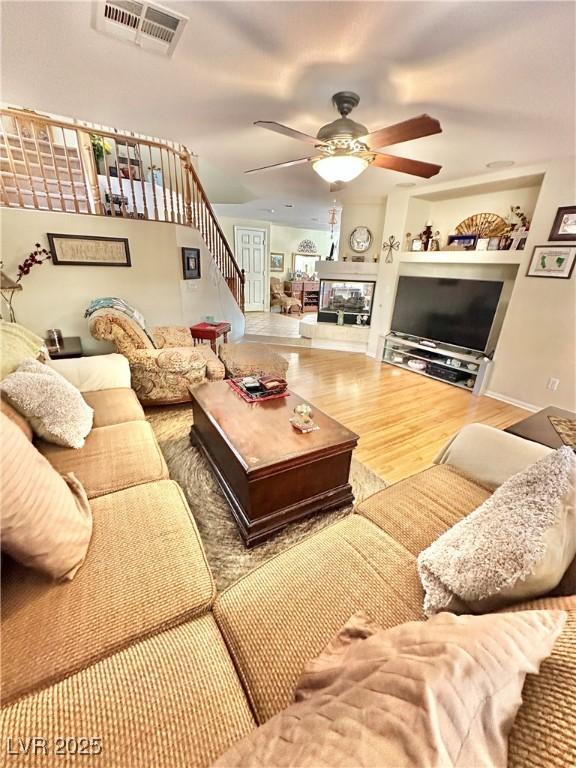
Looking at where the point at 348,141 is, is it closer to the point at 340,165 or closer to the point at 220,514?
the point at 340,165

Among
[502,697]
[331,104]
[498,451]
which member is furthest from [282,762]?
[331,104]

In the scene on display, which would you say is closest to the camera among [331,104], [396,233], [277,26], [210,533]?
[277,26]

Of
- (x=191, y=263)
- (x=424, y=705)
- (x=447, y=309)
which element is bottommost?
(x=424, y=705)

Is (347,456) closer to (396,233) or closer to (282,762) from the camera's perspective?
(282,762)

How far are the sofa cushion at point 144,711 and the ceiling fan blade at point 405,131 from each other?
2.27m

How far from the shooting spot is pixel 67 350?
2996 millimetres

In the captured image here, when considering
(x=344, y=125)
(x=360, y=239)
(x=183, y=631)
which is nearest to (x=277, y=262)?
(x=360, y=239)

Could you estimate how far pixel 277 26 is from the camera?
55.0 inches

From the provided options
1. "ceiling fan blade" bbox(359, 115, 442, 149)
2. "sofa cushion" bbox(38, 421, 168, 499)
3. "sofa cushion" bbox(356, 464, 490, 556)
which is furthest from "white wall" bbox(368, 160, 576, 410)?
"sofa cushion" bbox(38, 421, 168, 499)

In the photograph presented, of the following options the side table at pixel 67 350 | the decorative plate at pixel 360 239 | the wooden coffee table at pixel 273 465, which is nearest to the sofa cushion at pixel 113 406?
the wooden coffee table at pixel 273 465

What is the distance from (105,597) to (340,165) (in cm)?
249

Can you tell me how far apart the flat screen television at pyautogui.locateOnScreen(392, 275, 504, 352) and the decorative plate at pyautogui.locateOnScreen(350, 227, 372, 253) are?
115 cm

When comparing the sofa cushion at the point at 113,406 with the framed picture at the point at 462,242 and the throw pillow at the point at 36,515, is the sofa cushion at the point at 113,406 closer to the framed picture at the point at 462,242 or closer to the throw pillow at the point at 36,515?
the throw pillow at the point at 36,515

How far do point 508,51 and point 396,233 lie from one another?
10.2 feet
